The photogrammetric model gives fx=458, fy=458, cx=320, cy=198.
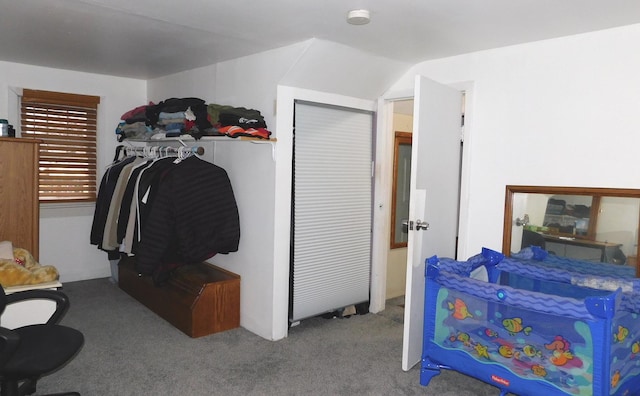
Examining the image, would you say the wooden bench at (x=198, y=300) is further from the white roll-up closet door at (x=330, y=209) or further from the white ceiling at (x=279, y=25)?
the white ceiling at (x=279, y=25)

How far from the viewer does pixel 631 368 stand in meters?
2.28

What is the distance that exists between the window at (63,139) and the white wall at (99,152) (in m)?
0.08

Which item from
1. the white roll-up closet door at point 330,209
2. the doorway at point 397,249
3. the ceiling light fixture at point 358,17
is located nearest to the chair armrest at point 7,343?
the white roll-up closet door at point 330,209

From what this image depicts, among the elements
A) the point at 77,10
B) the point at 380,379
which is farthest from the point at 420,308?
the point at 77,10

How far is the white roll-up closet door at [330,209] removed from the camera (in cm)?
359

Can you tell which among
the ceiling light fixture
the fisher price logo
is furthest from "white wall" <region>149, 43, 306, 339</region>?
the fisher price logo

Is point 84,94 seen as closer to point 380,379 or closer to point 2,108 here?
point 2,108

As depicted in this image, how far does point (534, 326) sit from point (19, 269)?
2.69 meters

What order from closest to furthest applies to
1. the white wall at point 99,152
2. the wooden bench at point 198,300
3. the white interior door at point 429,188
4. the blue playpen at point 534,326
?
1. the blue playpen at point 534,326
2. the white interior door at point 429,188
3. the wooden bench at point 198,300
4. the white wall at point 99,152

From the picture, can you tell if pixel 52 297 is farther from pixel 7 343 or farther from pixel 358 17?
Answer: pixel 358 17

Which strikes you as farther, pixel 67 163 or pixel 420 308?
pixel 67 163

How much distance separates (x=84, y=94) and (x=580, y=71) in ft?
14.3

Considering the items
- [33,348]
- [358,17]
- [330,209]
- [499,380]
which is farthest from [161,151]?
[499,380]

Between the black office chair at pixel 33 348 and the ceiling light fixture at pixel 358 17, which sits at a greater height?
the ceiling light fixture at pixel 358 17
